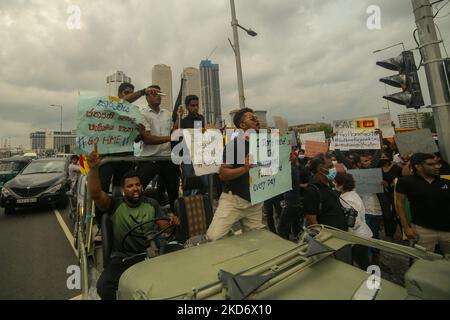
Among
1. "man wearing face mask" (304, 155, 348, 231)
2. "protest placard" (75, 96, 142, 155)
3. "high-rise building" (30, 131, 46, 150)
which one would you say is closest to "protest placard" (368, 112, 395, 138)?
"man wearing face mask" (304, 155, 348, 231)

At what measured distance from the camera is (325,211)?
11.9 ft

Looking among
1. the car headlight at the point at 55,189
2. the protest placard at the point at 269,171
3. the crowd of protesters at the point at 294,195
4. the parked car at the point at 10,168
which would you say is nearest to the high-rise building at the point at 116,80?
the crowd of protesters at the point at 294,195

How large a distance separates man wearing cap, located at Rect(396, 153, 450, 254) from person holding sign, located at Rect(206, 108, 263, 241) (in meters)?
2.22

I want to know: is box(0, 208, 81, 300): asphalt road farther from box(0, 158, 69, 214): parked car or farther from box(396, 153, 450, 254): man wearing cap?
box(396, 153, 450, 254): man wearing cap

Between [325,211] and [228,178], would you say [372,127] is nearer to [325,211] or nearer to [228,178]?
[325,211]

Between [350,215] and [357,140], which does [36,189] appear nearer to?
[350,215]

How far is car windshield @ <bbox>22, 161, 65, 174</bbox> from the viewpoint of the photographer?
10047 mm

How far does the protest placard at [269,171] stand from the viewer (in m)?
2.92

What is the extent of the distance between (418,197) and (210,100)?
748cm

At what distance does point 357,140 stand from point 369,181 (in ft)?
8.35

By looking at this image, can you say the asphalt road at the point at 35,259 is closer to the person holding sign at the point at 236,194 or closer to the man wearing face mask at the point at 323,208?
the person holding sign at the point at 236,194

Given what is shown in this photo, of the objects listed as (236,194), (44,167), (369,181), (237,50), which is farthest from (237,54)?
(44,167)

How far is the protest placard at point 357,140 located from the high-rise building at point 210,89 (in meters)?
3.97

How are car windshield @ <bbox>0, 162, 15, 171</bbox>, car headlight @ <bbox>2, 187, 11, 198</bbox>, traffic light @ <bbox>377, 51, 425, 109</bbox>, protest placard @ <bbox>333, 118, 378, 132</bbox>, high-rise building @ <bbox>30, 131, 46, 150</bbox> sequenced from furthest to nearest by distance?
high-rise building @ <bbox>30, 131, 46, 150</bbox> < car windshield @ <bbox>0, 162, 15, 171</bbox> < car headlight @ <bbox>2, 187, 11, 198</bbox> < protest placard @ <bbox>333, 118, 378, 132</bbox> < traffic light @ <bbox>377, 51, 425, 109</bbox>
